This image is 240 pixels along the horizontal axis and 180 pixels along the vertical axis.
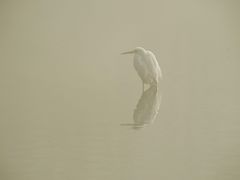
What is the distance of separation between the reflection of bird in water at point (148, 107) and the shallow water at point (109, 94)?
18cm

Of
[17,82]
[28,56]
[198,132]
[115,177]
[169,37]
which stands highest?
[169,37]

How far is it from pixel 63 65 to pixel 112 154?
52 cm

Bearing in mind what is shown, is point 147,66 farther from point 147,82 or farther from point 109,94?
point 109,94

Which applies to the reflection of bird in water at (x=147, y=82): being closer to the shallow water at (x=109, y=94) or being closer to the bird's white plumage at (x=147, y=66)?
the bird's white plumage at (x=147, y=66)

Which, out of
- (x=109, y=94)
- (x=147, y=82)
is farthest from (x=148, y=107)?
(x=109, y=94)

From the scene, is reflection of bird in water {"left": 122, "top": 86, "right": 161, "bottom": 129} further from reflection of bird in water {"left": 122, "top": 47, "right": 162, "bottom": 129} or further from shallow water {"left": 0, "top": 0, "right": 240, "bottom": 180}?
shallow water {"left": 0, "top": 0, "right": 240, "bottom": 180}

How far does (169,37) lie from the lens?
205 cm

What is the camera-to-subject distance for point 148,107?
176 centimetres

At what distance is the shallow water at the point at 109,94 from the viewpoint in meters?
1.92

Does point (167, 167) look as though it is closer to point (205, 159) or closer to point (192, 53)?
point (205, 159)

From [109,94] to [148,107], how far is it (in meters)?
0.30

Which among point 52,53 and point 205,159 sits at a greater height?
point 52,53

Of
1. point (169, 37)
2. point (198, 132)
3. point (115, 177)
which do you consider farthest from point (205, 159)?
point (169, 37)

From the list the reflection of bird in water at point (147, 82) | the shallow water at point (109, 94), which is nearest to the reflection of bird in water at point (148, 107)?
the reflection of bird in water at point (147, 82)
